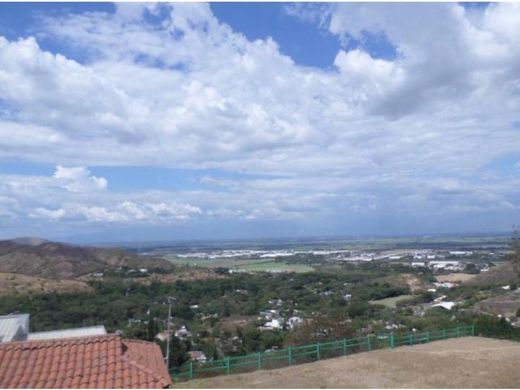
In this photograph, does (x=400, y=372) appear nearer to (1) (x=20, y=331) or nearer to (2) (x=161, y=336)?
(1) (x=20, y=331)

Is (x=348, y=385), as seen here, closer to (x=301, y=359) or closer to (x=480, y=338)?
(x=301, y=359)

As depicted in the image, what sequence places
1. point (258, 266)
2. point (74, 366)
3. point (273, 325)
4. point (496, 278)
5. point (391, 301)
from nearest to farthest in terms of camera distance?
point (74, 366), point (273, 325), point (391, 301), point (496, 278), point (258, 266)

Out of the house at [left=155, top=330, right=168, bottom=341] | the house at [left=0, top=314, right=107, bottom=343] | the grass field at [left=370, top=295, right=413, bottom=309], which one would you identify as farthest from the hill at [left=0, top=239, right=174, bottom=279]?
the house at [left=0, top=314, right=107, bottom=343]

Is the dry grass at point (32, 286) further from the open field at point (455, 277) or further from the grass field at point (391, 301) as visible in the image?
the open field at point (455, 277)

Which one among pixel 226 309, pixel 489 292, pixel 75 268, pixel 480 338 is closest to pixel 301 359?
pixel 480 338

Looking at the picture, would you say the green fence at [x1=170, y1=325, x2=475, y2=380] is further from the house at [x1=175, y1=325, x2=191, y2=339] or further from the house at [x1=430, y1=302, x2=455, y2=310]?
the house at [x1=430, y1=302, x2=455, y2=310]

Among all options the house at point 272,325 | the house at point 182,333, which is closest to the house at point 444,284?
the house at point 272,325

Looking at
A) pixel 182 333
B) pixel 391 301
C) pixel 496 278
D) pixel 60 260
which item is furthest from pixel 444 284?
pixel 60 260
